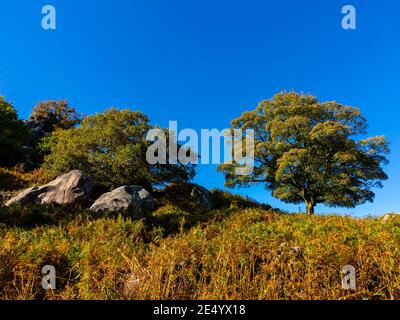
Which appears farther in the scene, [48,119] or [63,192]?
[48,119]

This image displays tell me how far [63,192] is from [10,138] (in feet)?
48.7

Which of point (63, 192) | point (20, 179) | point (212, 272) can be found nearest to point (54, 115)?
point (20, 179)

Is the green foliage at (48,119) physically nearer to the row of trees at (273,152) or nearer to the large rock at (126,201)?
the row of trees at (273,152)

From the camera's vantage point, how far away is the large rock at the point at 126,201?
17.8 metres

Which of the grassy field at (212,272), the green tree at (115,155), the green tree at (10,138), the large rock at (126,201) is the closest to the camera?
the grassy field at (212,272)

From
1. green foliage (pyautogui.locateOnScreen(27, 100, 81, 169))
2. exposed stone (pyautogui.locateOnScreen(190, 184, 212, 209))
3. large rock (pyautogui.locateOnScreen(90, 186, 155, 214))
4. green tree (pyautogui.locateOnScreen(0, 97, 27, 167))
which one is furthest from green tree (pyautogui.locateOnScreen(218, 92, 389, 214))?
green foliage (pyautogui.locateOnScreen(27, 100, 81, 169))

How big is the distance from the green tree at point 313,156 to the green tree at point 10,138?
1725cm

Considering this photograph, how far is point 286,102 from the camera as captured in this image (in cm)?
3078

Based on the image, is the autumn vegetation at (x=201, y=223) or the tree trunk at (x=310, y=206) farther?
the tree trunk at (x=310, y=206)

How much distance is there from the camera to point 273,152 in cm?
2927

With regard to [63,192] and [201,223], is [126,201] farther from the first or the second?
[201,223]

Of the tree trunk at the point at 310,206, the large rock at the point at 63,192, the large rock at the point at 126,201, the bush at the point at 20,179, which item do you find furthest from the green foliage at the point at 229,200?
the bush at the point at 20,179

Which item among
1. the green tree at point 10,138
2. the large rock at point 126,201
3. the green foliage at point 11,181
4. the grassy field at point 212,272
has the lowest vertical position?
the grassy field at point 212,272

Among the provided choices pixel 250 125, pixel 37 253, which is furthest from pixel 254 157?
pixel 37 253
